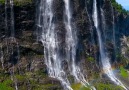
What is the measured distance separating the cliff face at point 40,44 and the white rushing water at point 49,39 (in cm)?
70

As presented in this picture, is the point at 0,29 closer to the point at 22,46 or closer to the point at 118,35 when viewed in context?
the point at 22,46

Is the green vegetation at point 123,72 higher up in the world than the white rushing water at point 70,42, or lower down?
lower down

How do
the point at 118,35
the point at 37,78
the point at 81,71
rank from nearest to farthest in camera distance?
the point at 37,78 < the point at 81,71 < the point at 118,35

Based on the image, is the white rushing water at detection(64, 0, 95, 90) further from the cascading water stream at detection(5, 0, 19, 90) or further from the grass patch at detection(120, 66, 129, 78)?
the grass patch at detection(120, 66, 129, 78)

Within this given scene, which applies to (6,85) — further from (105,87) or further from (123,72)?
(123,72)

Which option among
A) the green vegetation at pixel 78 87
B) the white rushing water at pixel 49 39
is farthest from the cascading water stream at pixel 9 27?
the green vegetation at pixel 78 87

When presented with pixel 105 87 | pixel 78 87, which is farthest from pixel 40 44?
pixel 105 87

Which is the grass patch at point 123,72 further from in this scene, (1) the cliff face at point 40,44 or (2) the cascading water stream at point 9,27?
(2) the cascading water stream at point 9,27

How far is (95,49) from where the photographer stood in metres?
68.7

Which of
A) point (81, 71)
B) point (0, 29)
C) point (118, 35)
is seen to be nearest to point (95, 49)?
point (81, 71)

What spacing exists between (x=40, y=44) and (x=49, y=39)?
1.69m

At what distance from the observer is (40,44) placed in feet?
205

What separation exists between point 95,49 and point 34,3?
11.7 meters

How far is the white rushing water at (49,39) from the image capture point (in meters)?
62.9
